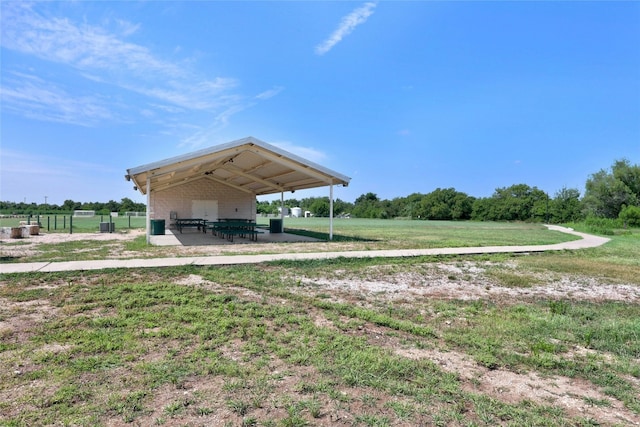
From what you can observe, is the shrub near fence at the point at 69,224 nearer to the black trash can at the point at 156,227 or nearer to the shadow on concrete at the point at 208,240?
the black trash can at the point at 156,227

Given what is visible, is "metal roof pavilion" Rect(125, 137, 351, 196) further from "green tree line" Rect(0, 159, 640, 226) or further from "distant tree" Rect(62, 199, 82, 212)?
"distant tree" Rect(62, 199, 82, 212)

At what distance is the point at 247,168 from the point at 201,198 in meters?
6.44

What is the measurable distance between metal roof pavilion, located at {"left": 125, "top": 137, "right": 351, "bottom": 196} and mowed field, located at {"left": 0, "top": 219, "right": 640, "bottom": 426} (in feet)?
23.1

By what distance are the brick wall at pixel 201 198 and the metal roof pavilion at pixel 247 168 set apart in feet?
1.71

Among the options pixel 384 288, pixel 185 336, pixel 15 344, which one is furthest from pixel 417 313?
pixel 15 344

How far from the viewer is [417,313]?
505 cm

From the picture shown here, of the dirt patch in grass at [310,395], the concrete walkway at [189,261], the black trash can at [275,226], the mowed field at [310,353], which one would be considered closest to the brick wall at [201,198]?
the black trash can at [275,226]

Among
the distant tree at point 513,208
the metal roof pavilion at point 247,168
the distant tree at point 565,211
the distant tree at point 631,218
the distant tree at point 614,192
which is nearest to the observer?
the metal roof pavilion at point 247,168

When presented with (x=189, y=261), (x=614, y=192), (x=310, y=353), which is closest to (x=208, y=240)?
(x=189, y=261)

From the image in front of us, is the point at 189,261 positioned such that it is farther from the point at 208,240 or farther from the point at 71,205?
the point at 71,205

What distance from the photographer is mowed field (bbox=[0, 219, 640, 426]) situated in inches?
100

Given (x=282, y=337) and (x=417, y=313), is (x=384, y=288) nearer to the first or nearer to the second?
(x=417, y=313)

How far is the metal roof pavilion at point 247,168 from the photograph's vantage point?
13.1 metres

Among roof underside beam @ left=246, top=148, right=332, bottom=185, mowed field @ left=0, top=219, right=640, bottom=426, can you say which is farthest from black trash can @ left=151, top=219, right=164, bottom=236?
mowed field @ left=0, top=219, right=640, bottom=426
